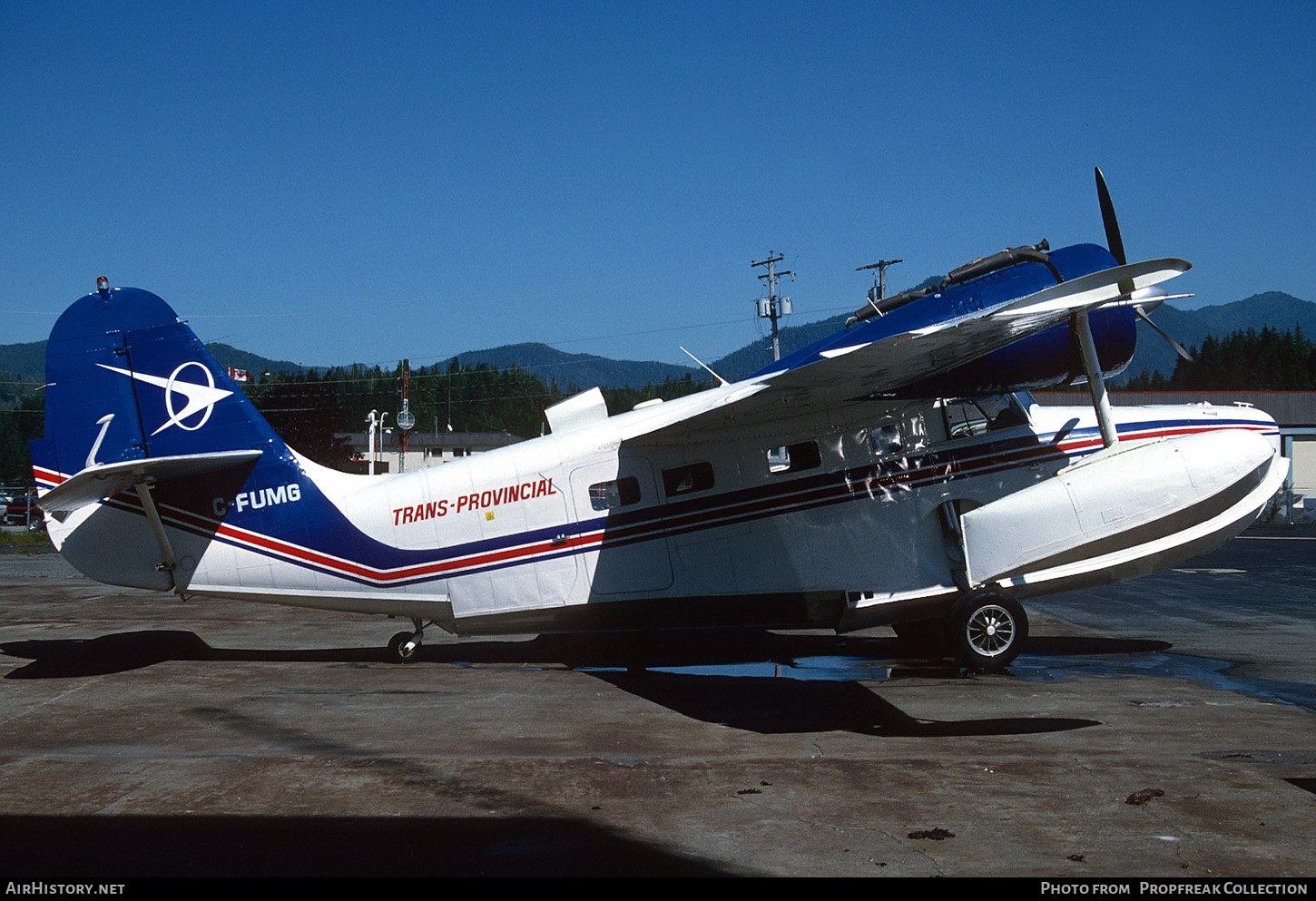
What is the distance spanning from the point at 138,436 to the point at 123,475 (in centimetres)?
110

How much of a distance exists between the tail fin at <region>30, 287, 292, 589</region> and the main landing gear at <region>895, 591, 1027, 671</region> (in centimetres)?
834

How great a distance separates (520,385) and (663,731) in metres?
145

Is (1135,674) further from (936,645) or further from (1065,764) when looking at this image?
(1065,764)

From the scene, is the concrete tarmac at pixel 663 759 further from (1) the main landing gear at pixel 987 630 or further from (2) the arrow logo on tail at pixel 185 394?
(2) the arrow logo on tail at pixel 185 394

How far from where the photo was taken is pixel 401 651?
1211 centimetres

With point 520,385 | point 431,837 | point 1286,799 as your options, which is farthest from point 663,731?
point 520,385

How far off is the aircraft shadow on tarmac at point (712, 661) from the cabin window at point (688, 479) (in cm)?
221

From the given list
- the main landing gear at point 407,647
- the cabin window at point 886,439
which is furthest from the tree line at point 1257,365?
the main landing gear at point 407,647

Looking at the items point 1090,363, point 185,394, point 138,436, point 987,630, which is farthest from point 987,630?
point 138,436

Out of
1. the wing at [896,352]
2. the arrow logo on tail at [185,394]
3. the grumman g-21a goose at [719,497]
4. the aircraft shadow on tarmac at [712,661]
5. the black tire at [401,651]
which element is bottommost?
the aircraft shadow on tarmac at [712,661]

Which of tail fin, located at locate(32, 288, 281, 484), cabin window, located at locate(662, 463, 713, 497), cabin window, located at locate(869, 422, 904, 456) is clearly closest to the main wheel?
cabin window, located at locate(869, 422, 904, 456)

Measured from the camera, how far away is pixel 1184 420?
37.3 ft

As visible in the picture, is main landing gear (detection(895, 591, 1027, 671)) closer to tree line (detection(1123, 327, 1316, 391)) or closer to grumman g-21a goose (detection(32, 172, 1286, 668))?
grumman g-21a goose (detection(32, 172, 1286, 668))

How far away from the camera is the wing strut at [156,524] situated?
35.8 feet
